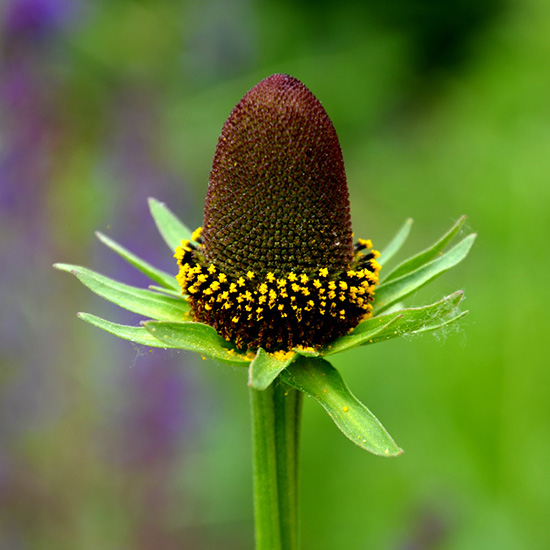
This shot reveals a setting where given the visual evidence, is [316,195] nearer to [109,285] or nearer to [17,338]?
[109,285]

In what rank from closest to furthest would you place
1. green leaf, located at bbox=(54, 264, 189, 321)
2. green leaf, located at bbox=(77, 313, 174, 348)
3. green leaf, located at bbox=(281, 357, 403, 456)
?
1. green leaf, located at bbox=(281, 357, 403, 456)
2. green leaf, located at bbox=(77, 313, 174, 348)
3. green leaf, located at bbox=(54, 264, 189, 321)

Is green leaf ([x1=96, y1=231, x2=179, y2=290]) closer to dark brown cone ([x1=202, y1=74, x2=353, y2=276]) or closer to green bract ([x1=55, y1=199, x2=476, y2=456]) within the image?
green bract ([x1=55, y1=199, x2=476, y2=456])

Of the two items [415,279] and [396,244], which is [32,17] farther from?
[415,279]

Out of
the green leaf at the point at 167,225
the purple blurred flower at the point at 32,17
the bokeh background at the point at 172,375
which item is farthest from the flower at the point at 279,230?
the purple blurred flower at the point at 32,17

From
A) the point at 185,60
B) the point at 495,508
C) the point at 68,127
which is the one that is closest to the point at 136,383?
the point at 68,127

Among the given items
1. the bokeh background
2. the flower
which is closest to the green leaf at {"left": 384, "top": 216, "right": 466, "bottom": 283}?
the flower

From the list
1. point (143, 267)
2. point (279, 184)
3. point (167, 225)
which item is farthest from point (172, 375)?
point (279, 184)
